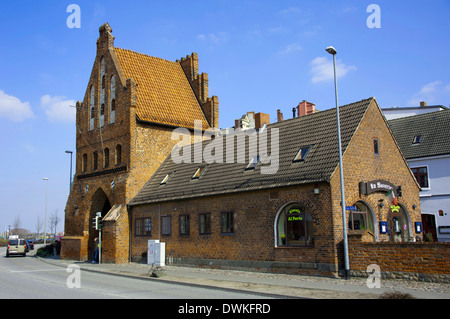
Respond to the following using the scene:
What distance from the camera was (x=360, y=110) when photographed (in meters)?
20.7

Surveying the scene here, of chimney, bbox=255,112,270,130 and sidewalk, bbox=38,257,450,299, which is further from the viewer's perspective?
chimney, bbox=255,112,270,130

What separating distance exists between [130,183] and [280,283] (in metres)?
16.0

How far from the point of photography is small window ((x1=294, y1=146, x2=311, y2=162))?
2054 cm

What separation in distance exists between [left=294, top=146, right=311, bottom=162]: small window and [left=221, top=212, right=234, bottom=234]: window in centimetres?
442

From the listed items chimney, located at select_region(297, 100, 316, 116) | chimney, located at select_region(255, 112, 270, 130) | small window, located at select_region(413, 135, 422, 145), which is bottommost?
small window, located at select_region(413, 135, 422, 145)

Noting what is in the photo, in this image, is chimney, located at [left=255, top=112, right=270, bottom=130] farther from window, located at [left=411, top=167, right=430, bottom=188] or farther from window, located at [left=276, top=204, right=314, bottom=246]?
window, located at [left=276, top=204, right=314, bottom=246]

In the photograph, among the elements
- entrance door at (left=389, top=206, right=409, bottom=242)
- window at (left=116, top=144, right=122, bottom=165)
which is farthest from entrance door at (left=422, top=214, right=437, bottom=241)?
window at (left=116, top=144, right=122, bottom=165)

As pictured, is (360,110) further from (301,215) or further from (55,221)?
(55,221)

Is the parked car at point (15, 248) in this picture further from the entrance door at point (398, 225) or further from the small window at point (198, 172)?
the entrance door at point (398, 225)

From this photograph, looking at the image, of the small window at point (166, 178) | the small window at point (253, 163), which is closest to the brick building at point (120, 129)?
the small window at point (166, 178)

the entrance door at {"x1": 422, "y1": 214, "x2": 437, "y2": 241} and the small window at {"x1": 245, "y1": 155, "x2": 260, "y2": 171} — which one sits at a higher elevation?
the small window at {"x1": 245, "y1": 155, "x2": 260, "y2": 171}

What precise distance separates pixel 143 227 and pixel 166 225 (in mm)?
2469

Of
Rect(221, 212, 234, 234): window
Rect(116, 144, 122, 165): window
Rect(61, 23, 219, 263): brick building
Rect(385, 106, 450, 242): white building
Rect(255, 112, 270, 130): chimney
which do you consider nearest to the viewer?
Rect(221, 212, 234, 234): window

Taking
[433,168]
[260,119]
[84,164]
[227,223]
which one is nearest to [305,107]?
[260,119]
